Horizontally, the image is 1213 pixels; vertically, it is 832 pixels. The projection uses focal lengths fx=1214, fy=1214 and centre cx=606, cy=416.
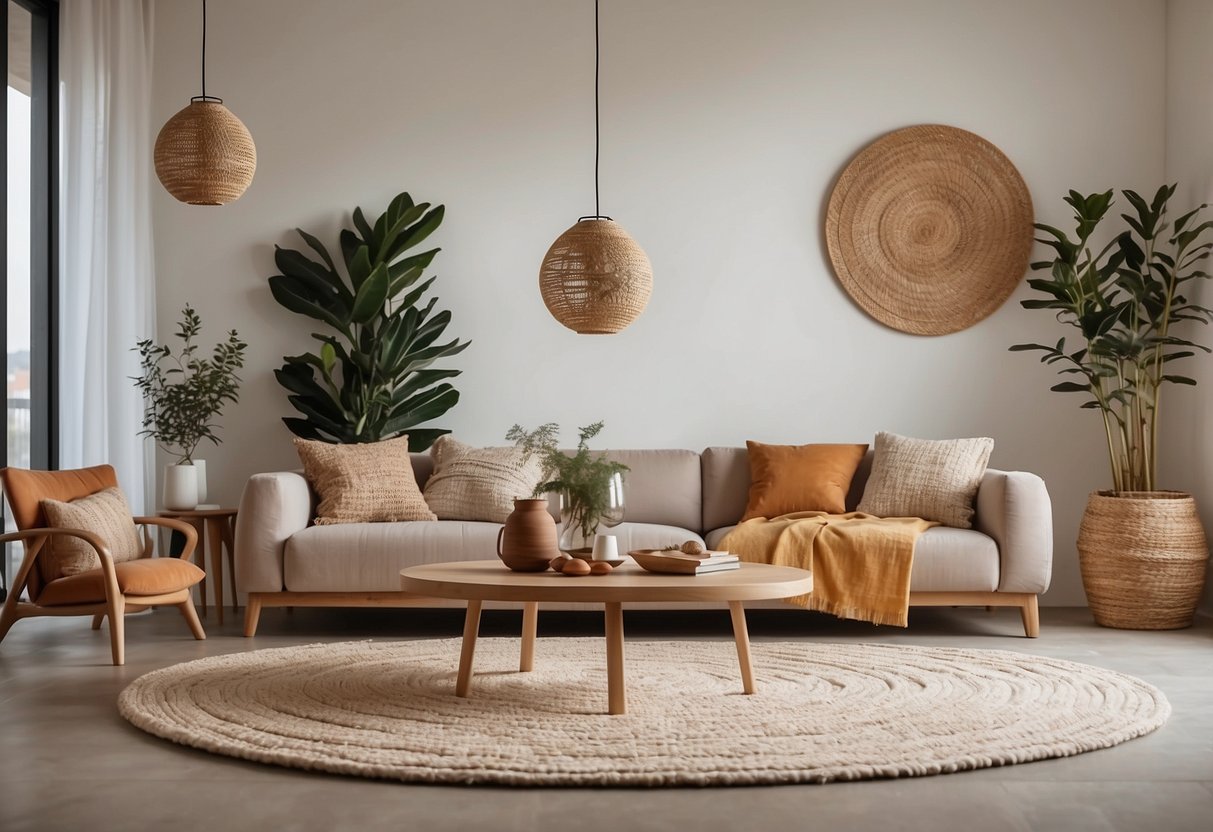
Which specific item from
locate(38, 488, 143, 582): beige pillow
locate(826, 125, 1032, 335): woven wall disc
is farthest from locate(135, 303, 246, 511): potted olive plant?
locate(826, 125, 1032, 335): woven wall disc

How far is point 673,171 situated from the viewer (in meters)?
5.92

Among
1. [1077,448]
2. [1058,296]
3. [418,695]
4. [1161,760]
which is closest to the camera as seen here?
[1161,760]

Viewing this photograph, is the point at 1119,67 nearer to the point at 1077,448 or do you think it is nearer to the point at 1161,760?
the point at 1077,448

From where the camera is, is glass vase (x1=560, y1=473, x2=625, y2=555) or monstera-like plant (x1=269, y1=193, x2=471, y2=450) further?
monstera-like plant (x1=269, y1=193, x2=471, y2=450)

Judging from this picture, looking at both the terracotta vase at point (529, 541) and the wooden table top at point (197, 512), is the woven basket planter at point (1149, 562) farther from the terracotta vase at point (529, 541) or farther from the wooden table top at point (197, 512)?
the wooden table top at point (197, 512)

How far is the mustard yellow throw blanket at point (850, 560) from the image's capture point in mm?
4555

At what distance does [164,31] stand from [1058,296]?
4438mm

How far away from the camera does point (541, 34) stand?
594 cm

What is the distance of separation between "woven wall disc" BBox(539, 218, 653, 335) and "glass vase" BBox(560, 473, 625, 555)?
3.51 feet

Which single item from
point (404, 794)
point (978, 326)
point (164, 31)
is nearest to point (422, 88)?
point (164, 31)

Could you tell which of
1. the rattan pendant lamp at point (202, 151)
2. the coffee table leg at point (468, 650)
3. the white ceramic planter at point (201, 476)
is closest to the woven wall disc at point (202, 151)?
the rattan pendant lamp at point (202, 151)

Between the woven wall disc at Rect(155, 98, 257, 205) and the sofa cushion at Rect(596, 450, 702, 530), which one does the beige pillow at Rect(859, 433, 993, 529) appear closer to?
the sofa cushion at Rect(596, 450, 702, 530)


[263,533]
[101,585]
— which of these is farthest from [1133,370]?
[101,585]

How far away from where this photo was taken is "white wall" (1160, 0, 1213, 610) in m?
5.37
